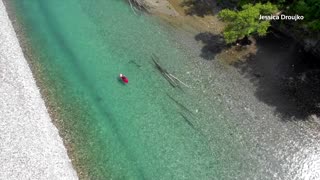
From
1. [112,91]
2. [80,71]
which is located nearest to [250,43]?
[112,91]

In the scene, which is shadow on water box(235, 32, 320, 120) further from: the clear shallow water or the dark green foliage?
the dark green foliage

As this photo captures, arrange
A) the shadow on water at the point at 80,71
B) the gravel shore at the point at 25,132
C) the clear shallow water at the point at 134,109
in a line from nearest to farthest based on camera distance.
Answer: the gravel shore at the point at 25,132
the clear shallow water at the point at 134,109
the shadow on water at the point at 80,71

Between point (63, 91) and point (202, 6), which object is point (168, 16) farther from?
point (63, 91)

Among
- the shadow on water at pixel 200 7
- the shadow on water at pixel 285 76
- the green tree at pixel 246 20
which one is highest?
the green tree at pixel 246 20

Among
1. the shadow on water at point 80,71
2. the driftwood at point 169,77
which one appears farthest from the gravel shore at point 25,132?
the driftwood at point 169,77

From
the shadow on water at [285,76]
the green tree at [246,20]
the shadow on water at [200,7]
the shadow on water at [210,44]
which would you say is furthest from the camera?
the shadow on water at [200,7]

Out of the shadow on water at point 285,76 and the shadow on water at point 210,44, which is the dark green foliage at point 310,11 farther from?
the shadow on water at point 210,44

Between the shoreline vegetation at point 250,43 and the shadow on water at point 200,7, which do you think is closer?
the shoreline vegetation at point 250,43

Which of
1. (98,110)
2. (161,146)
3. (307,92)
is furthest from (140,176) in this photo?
(307,92)

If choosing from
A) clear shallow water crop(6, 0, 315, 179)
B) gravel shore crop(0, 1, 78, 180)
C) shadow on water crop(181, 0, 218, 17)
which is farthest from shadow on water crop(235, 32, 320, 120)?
gravel shore crop(0, 1, 78, 180)
